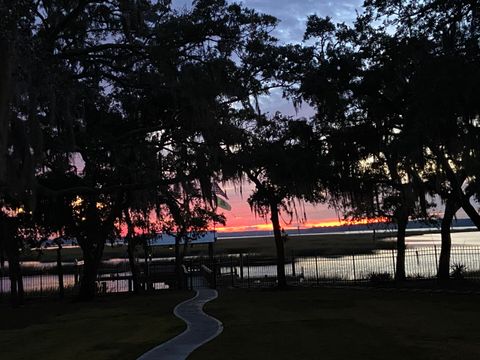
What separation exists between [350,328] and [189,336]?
3.11 meters

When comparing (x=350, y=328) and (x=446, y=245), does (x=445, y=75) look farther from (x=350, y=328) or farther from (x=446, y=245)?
(x=446, y=245)

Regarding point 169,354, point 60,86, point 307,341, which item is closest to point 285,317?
point 307,341


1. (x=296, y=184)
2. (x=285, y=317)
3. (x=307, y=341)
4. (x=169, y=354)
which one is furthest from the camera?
(x=296, y=184)

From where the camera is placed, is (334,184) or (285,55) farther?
(334,184)

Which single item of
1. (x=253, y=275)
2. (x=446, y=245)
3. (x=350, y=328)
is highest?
(x=446, y=245)

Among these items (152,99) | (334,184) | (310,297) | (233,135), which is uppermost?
(152,99)

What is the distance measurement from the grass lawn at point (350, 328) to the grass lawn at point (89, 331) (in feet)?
4.40

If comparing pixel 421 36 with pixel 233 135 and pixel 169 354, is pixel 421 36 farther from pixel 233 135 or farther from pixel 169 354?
pixel 169 354

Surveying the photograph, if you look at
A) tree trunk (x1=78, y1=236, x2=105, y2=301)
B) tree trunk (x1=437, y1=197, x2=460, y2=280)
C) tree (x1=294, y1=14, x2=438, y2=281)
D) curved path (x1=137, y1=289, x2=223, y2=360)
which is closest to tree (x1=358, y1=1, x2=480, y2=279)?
tree (x1=294, y1=14, x2=438, y2=281)

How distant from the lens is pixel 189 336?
34.4ft

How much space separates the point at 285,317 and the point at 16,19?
329 inches

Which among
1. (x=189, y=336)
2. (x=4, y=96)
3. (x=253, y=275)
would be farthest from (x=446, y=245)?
(x=4, y=96)

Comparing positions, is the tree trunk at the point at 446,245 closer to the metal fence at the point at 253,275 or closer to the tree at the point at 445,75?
the metal fence at the point at 253,275

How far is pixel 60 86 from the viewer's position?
11.9 metres
